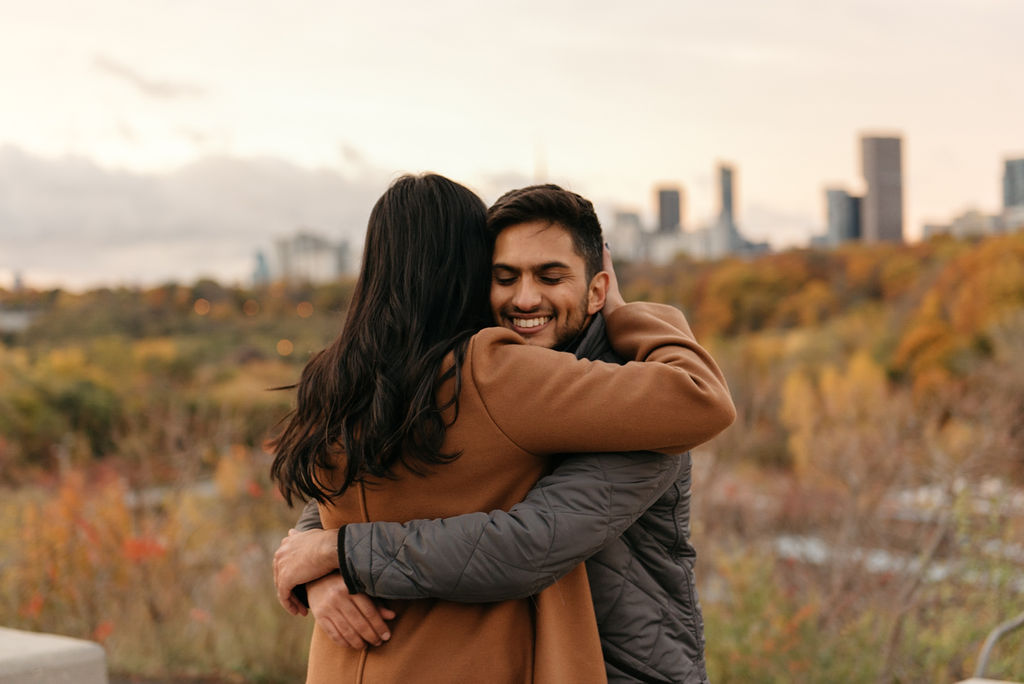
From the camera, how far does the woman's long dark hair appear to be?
1576 millimetres

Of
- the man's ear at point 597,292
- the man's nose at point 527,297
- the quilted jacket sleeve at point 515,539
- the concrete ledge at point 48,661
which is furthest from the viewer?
the concrete ledge at point 48,661

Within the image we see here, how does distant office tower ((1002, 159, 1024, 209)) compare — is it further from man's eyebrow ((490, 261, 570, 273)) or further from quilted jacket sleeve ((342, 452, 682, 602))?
quilted jacket sleeve ((342, 452, 682, 602))

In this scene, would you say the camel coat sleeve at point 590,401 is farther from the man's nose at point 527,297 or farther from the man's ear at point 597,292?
the man's ear at point 597,292

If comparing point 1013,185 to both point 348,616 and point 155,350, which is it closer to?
point 155,350

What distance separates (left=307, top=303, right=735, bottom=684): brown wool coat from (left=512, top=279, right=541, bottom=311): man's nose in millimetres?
109

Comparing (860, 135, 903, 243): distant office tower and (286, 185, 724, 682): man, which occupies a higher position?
(860, 135, 903, 243): distant office tower

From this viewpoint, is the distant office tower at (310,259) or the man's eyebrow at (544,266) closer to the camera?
the man's eyebrow at (544,266)

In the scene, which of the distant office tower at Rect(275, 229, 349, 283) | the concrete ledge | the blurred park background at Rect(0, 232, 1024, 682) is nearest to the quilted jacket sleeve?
the blurred park background at Rect(0, 232, 1024, 682)

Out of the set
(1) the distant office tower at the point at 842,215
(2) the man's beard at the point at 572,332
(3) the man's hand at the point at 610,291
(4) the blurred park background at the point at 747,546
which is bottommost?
(4) the blurred park background at the point at 747,546

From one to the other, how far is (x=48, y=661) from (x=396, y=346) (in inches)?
60.7

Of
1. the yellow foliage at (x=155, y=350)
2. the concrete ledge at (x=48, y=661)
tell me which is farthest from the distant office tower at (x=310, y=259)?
the concrete ledge at (x=48, y=661)

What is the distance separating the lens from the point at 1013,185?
36.8 meters

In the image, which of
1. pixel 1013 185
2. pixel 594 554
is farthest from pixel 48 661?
pixel 1013 185

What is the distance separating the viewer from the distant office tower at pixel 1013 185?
36.2 m
